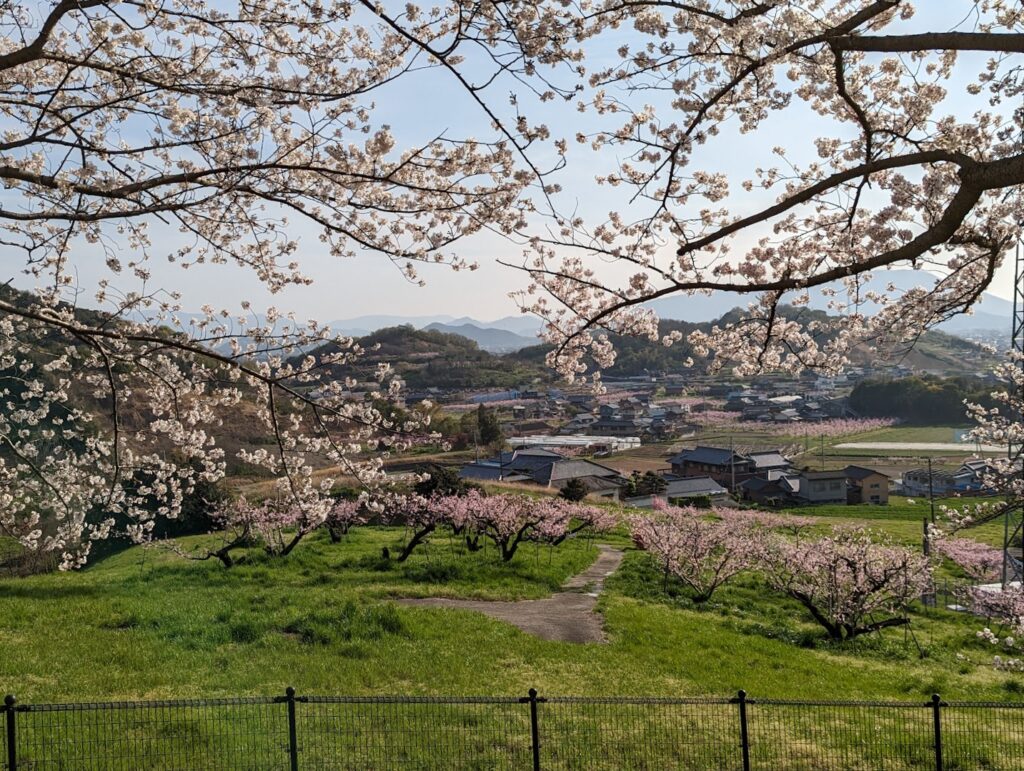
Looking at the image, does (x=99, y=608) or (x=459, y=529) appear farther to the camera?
(x=459, y=529)

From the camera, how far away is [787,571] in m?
16.0

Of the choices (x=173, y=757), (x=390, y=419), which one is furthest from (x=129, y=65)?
(x=173, y=757)

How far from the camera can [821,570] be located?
587 inches

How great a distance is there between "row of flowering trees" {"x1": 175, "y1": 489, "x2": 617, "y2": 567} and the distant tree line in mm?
57381

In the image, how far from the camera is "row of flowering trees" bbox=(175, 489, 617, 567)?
1855 centimetres

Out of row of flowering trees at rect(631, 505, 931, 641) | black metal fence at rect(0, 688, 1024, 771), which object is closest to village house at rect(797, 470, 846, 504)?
row of flowering trees at rect(631, 505, 931, 641)

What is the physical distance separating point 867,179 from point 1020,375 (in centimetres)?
740

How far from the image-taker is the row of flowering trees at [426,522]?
18547 mm

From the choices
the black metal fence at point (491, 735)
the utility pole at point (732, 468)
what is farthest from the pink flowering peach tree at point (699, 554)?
the utility pole at point (732, 468)

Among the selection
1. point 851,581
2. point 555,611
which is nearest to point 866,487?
point 851,581

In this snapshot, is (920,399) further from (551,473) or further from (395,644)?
(395,644)

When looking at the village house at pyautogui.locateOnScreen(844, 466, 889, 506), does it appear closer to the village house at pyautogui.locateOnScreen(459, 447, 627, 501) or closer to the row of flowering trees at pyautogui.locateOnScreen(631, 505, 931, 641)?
the village house at pyautogui.locateOnScreen(459, 447, 627, 501)

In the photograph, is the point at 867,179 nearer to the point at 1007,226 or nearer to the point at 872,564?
the point at 1007,226

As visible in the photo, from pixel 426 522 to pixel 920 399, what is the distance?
215 feet
